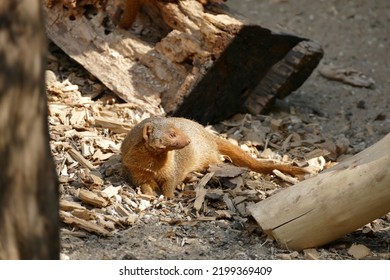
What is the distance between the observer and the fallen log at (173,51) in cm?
510

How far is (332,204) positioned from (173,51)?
2087 mm

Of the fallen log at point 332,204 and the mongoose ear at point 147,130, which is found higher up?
the fallen log at point 332,204

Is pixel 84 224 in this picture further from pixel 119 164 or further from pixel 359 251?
pixel 359 251

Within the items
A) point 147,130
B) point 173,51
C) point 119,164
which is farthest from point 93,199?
point 173,51

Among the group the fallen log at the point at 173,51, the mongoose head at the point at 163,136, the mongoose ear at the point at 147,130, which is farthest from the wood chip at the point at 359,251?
the fallen log at the point at 173,51

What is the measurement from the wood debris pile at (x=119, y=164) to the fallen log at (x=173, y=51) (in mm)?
175

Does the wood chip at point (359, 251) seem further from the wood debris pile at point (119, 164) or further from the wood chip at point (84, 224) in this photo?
the wood chip at point (84, 224)

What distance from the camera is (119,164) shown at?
477 centimetres

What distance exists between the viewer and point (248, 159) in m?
4.85

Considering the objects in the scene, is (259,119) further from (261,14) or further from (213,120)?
(261,14)

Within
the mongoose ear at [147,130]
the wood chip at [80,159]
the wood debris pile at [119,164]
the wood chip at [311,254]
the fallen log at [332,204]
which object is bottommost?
the wood chip at [80,159]

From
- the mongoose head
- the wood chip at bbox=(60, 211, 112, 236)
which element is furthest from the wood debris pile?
the mongoose head
